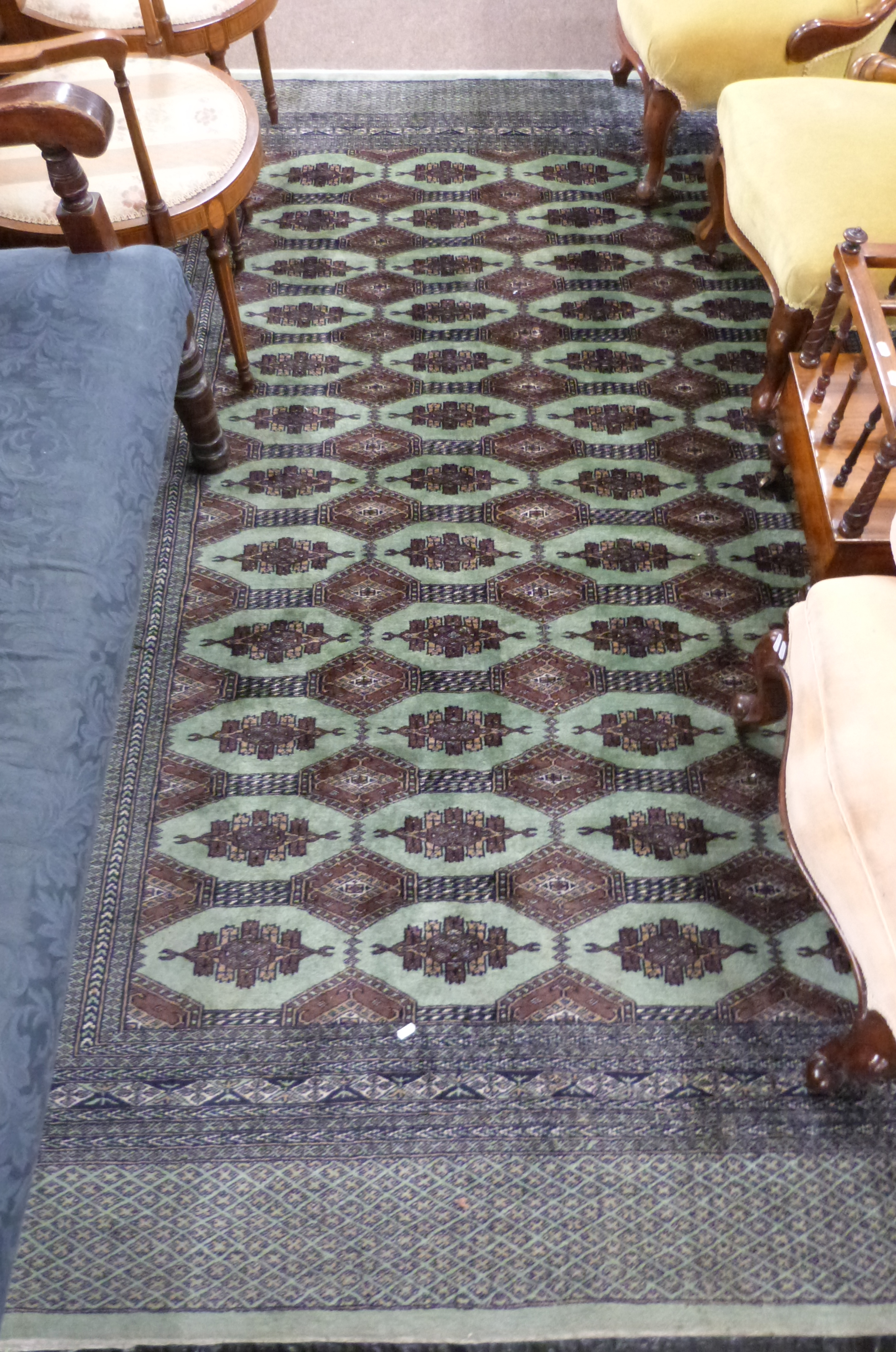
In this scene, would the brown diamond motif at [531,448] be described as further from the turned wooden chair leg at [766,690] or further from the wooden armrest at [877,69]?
the wooden armrest at [877,69]

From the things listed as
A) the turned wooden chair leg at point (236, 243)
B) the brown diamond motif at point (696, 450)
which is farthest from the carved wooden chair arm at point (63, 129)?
the brown diamond motif at point (696, 450)

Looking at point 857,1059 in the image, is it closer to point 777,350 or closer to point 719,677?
point 719,677

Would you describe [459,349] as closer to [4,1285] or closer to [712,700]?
[712,700]

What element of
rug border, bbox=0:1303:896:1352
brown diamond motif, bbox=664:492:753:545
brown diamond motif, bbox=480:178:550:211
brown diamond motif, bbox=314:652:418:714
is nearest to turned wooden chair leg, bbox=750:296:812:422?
brown diamond motif, bbox=664:492:753:545

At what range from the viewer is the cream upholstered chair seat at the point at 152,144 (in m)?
Answer: 1.77

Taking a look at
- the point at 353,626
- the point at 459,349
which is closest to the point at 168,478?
the point at 353,626

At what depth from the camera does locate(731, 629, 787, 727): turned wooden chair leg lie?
59.5 inches

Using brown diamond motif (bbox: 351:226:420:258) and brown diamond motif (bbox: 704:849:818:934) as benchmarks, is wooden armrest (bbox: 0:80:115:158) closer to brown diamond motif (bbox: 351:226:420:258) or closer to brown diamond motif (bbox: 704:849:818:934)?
brown diamond motif (bbox: 351:226:420:258)

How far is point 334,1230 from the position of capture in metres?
1.27

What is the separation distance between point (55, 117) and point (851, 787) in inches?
52.5

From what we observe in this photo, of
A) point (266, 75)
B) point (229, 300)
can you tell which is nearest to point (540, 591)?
point (229, 300)

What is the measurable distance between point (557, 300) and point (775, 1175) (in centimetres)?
180

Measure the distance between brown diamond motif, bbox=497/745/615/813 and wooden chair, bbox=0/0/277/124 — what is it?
154cm

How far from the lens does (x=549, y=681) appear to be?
177 centimetres
